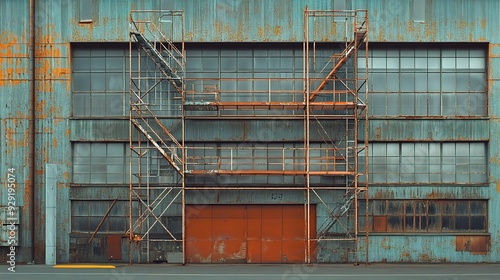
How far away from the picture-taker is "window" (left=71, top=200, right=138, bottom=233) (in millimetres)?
24500

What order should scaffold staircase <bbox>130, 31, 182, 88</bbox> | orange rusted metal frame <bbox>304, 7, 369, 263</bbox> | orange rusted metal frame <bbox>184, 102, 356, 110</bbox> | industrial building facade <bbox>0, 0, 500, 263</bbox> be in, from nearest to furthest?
orange rusted metal frame <bbox>184, 102, 356, 110</bbox>
orange rusted metal frame <bbox>304, 7, 369, 263</bbox>
scaffold staircase <bbox>130, 31, 182, 88</bbox>
industrial building facade <bbox>0, 0, 500, 263</bbox>

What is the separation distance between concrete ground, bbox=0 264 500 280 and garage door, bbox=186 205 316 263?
2.87 ft

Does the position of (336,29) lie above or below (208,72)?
above

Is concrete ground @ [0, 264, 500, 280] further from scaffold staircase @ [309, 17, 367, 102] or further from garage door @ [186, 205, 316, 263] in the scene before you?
scaffold staircase @ [309, 17, 367, 102]

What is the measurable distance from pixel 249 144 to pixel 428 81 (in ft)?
24.8

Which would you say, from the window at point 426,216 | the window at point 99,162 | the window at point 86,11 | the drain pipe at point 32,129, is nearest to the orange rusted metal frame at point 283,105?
the window at point 99,162

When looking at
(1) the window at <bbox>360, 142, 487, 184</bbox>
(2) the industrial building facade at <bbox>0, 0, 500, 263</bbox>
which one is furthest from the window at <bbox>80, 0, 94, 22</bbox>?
(1) the window at <bbox>360, 142, 487, 184</bbox>

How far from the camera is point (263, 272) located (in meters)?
21.8

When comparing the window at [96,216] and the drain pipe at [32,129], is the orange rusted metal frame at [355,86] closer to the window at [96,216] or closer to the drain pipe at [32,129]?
the window at [96,216]

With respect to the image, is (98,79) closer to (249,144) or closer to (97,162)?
(97,162)

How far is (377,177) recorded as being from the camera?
24.6 metres

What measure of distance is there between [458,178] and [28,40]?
17.8 m

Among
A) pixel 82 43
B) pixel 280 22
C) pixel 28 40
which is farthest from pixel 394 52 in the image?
pixel 28 40

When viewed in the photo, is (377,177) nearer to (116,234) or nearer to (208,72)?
(208,72)
